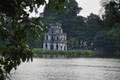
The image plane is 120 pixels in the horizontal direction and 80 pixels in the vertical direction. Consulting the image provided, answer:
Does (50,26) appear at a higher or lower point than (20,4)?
higher

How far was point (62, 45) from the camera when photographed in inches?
3797

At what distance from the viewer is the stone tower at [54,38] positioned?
94250 mm

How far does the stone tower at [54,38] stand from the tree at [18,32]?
89.9 metres

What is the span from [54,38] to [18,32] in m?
92.5

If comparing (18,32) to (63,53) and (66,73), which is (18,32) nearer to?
(66,73)

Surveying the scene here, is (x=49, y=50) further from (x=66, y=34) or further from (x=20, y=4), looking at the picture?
(x=20, y=4)

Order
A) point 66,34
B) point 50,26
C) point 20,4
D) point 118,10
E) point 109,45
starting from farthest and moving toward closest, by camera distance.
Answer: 1. point 66,34
2. point 50,26
3. point 109,45
4. point 118,10
5. point 20,4

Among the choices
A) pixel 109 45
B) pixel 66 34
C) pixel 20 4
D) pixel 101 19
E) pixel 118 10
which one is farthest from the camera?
pixel 66 34

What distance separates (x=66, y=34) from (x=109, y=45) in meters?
17.5

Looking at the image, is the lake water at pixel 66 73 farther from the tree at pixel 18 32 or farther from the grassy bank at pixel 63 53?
the grassy bank at pixel 63 53

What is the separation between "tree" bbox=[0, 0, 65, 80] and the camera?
3477mm

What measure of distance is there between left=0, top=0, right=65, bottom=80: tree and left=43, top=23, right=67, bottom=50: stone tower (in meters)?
89.9

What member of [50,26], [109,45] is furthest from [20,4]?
[50,26]

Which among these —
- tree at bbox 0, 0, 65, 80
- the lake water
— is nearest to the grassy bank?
the lake water
